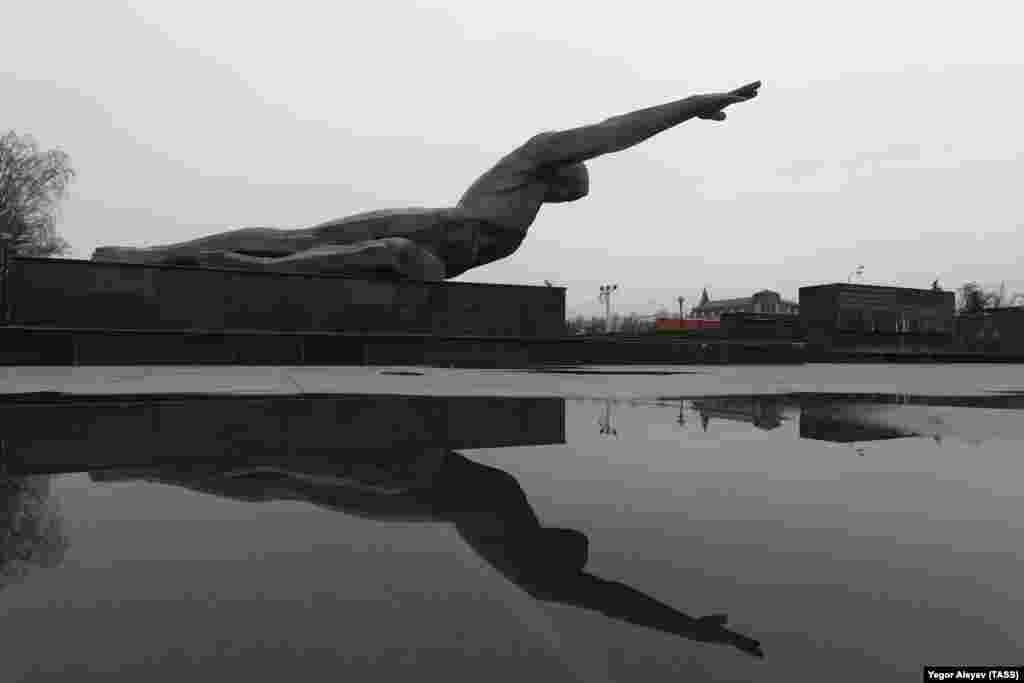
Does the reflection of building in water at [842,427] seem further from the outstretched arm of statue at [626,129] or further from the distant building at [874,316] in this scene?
the distant building at [874,316]

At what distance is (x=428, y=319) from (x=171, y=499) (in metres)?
10.5

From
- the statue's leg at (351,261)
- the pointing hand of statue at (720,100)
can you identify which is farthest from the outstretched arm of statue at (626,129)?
the statue's leg at (351,261)

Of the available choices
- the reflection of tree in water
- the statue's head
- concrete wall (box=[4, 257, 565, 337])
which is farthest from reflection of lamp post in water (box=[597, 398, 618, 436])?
the statue's head

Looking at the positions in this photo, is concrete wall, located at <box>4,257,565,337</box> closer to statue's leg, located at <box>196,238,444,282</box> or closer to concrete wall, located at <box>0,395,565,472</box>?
statue's leg, located at <box>196,238,444,282</box>

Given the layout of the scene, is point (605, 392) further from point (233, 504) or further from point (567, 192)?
point (567, 192)

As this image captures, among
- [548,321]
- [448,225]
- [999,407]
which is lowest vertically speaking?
[999,407]

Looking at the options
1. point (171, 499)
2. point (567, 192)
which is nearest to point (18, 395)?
point (171, 499)

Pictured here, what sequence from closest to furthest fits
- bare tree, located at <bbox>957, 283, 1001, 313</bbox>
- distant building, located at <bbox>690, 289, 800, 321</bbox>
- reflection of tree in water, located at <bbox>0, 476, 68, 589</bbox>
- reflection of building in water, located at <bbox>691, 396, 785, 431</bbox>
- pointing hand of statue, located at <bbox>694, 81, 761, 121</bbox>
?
reflection of tree in water, located at <bbox>0, 476, 68, 589</bbox> < reflection of building in water, located at <bbox>691, 396, 785, 431</bbox> < pointing hand of statue, located at <bbox>694, 81, 761, 121</bbox> < bare tree, located at <bbox>957, 283, 1001, 313</bbox> < distant building, located at <bbox>690, 289, 800, 321</bbox>

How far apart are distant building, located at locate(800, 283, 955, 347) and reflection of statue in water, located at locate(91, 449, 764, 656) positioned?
24.9 metres

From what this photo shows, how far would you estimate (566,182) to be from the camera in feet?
43.5

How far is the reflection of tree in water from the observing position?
117 cm

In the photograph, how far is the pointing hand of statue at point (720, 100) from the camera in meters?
11.4

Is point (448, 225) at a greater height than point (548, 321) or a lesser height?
greater

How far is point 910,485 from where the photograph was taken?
193 cm
